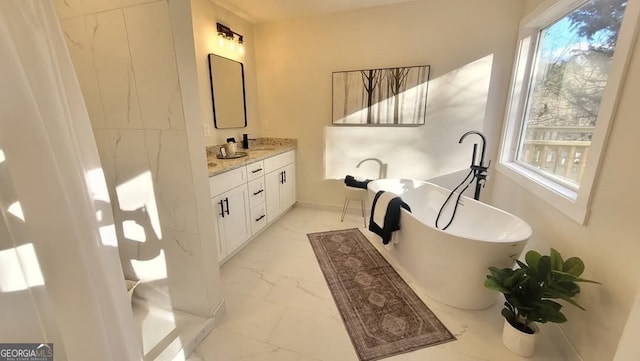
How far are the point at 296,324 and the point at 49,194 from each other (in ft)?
4.86

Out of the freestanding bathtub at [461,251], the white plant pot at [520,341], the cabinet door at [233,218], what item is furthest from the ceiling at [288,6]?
the white plant pot at [520,341]

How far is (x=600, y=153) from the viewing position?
136 centimetres

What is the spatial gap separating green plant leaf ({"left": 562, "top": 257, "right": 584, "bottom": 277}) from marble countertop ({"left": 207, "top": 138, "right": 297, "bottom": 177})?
232 centimetres

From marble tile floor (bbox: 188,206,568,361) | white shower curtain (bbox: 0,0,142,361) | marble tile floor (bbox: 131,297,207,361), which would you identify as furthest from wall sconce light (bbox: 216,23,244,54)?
marble tile floor (bbox: 131,297,207,361)

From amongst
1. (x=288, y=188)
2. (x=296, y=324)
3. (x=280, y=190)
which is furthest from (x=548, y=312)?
(x=288, y=188)

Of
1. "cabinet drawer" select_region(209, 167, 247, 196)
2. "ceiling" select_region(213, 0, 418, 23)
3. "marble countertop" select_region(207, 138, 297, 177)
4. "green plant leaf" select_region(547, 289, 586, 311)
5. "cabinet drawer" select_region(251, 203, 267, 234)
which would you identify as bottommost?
"cabinet drawer" select_region(251, 203, 267, 234)

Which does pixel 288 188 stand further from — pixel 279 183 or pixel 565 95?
pixel 565 95

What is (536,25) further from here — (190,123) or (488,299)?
(190,123)

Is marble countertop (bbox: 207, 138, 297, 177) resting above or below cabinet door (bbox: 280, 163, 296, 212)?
above

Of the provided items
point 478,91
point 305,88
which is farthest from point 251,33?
point 478,91

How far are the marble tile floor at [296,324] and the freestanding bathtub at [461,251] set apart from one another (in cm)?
12

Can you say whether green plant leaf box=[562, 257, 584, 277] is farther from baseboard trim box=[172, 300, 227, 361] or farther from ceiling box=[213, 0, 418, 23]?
ceiling box=[213, 0, 418, 23]

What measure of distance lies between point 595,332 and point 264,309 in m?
1.92

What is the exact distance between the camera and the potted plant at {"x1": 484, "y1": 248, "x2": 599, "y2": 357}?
134cm
